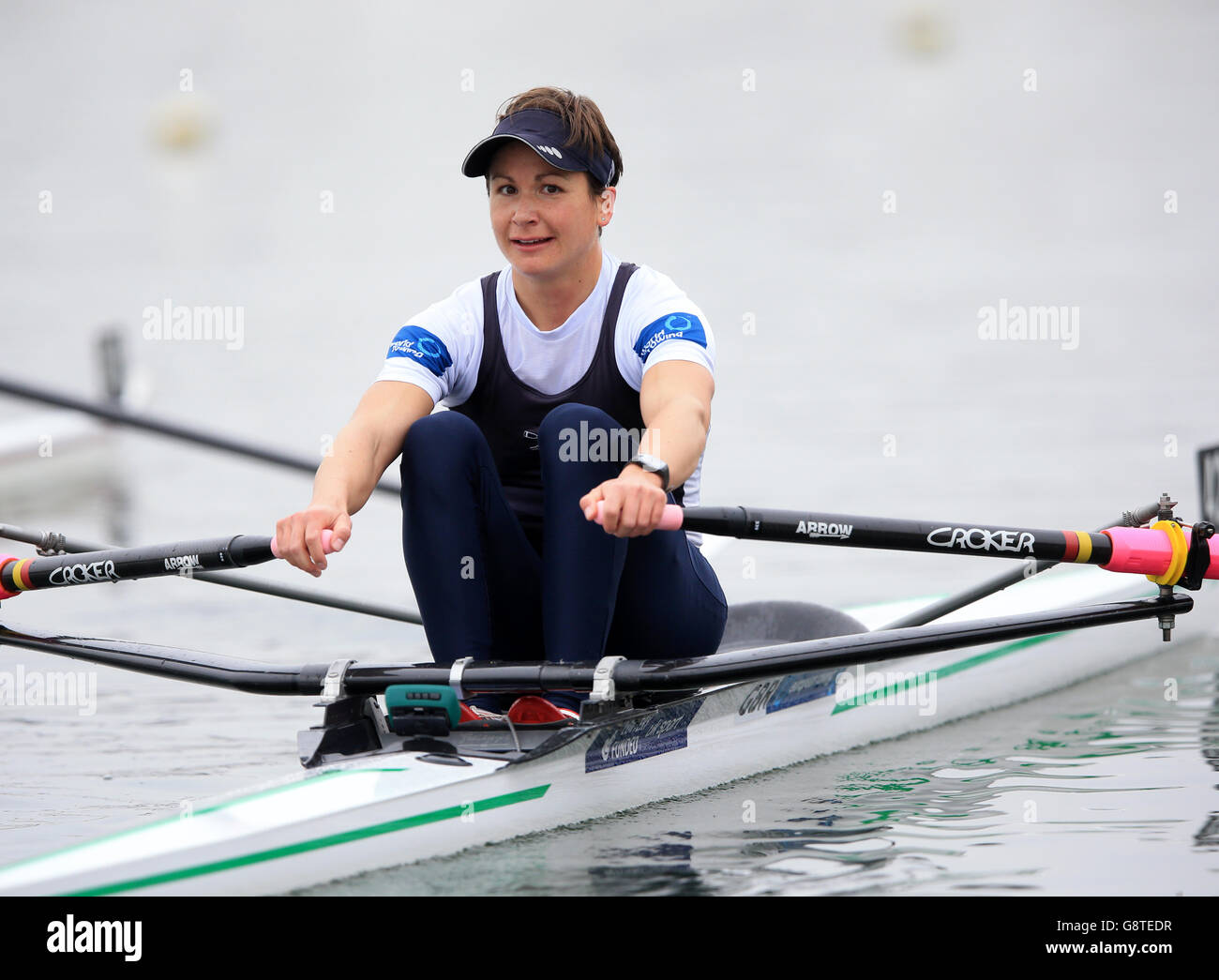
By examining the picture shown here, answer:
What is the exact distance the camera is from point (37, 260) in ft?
95.1

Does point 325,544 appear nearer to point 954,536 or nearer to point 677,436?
point 677,436

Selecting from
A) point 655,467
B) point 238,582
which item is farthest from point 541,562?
point 238,582

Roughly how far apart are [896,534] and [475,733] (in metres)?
1.09

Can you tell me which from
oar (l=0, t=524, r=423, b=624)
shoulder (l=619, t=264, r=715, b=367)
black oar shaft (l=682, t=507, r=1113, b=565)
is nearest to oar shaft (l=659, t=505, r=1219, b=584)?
black oar shaft (l=682, t=507, r=1113, b=565)

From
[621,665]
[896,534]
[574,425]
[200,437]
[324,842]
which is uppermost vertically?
[200,437]

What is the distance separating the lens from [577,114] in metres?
3.59

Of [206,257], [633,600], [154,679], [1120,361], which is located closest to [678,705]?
[633,600]

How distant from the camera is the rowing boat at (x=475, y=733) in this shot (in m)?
2.81

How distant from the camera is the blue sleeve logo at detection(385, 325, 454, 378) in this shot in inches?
145

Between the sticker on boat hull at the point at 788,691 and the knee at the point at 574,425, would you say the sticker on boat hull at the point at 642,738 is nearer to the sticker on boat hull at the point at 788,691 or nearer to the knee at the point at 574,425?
the sticker on boat hull at the point at 788,691

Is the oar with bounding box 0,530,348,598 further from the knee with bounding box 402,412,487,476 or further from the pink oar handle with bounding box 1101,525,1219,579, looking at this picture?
the pink oar handle with bounding box 1101,525,1219,579

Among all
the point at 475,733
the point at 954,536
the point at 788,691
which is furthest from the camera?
the point at 788,691

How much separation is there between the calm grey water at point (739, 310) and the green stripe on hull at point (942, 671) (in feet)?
0.65

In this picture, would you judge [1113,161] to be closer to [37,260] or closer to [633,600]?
[37,260]
